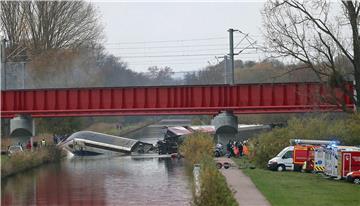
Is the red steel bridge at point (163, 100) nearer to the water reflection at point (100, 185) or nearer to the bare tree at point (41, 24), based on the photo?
the water reflection at point (100, 185)

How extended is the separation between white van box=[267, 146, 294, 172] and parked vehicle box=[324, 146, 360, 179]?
635 centimetres

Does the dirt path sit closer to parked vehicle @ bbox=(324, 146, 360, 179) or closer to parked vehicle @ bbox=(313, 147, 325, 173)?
parked vehicle @ bbox=(313, 147, 325, 173)

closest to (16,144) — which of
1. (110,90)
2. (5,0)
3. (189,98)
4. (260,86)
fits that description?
(110,90)

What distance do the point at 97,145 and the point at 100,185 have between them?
116 ft

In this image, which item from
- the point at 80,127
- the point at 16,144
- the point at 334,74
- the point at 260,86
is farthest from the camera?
the point at 80,127

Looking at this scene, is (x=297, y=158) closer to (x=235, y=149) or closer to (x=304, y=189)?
(x=304, y=189)

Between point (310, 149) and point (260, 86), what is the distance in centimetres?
1228

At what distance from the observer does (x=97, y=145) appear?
74625mm

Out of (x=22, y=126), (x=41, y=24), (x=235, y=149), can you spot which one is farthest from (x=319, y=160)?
(x=41, y=24)

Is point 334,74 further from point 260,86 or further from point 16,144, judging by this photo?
point 16,144

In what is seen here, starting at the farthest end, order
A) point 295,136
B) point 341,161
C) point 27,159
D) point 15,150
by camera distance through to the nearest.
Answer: point 15,150 < point 27,159 < point 295,136 < point 341,161

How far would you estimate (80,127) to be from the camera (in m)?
81.6

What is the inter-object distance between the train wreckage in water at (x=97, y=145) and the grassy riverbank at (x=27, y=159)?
836 cm

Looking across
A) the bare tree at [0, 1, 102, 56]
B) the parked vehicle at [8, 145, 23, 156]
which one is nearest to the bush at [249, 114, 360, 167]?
the parked vehicle at [8, 145, 23, 156]
